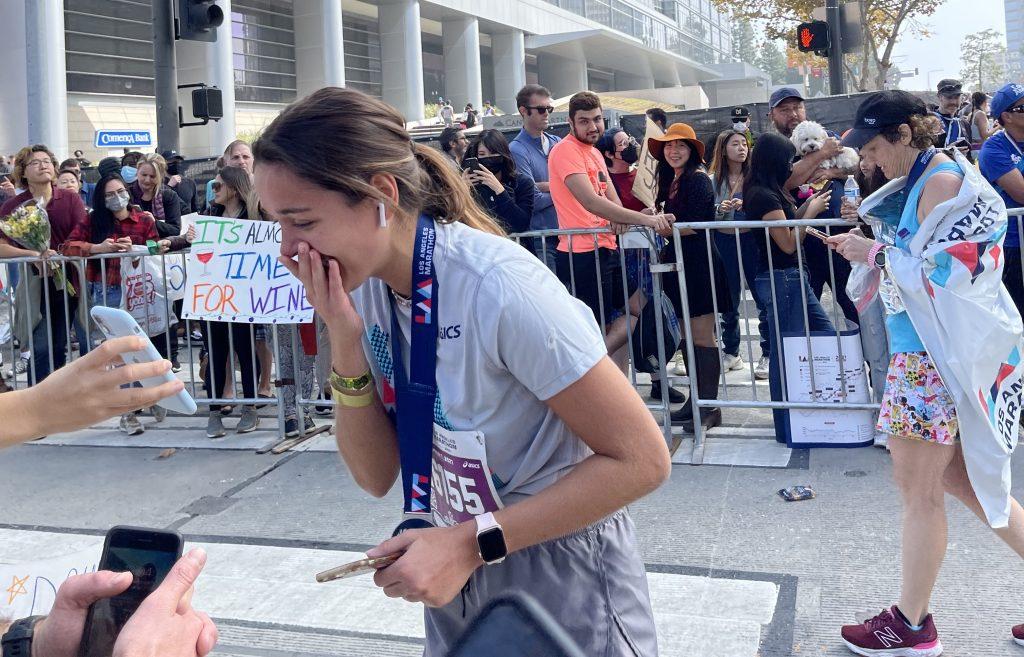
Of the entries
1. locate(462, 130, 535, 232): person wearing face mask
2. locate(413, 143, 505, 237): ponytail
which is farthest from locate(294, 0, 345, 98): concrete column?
locate(413, 143, 505, 237): ponytail

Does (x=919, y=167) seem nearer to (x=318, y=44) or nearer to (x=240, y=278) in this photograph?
(x=240, y=278)

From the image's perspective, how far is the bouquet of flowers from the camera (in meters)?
8.04

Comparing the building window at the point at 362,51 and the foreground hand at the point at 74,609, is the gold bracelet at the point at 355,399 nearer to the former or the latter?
the foreground hand at the point at 74,609

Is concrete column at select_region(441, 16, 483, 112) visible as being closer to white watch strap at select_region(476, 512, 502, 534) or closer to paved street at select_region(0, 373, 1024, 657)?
paved street at select_region(0, 373, 1024, 657)

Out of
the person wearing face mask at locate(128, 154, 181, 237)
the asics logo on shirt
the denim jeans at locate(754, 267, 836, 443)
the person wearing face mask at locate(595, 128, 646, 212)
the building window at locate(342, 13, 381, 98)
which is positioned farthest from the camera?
the building window at locate(342, 13, 381, 98)

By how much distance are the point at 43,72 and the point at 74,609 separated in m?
19.9

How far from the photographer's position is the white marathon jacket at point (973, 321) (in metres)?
3.43

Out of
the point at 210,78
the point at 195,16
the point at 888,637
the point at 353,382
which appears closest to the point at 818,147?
the point at 888,637

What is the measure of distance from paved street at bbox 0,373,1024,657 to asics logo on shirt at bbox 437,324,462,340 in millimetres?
2254

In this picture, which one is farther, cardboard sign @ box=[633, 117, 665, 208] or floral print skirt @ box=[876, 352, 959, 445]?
cardboard sign @ box=[633, 117, 665, 208]

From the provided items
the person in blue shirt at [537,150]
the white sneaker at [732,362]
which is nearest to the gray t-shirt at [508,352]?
the person in blue shirt at [537,150]

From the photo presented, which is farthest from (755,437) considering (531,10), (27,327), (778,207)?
(531,10)

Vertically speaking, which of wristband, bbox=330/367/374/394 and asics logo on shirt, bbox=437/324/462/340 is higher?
asics logo on shirt, bbox=437/324/462/340

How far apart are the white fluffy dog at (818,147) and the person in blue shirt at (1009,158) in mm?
831
